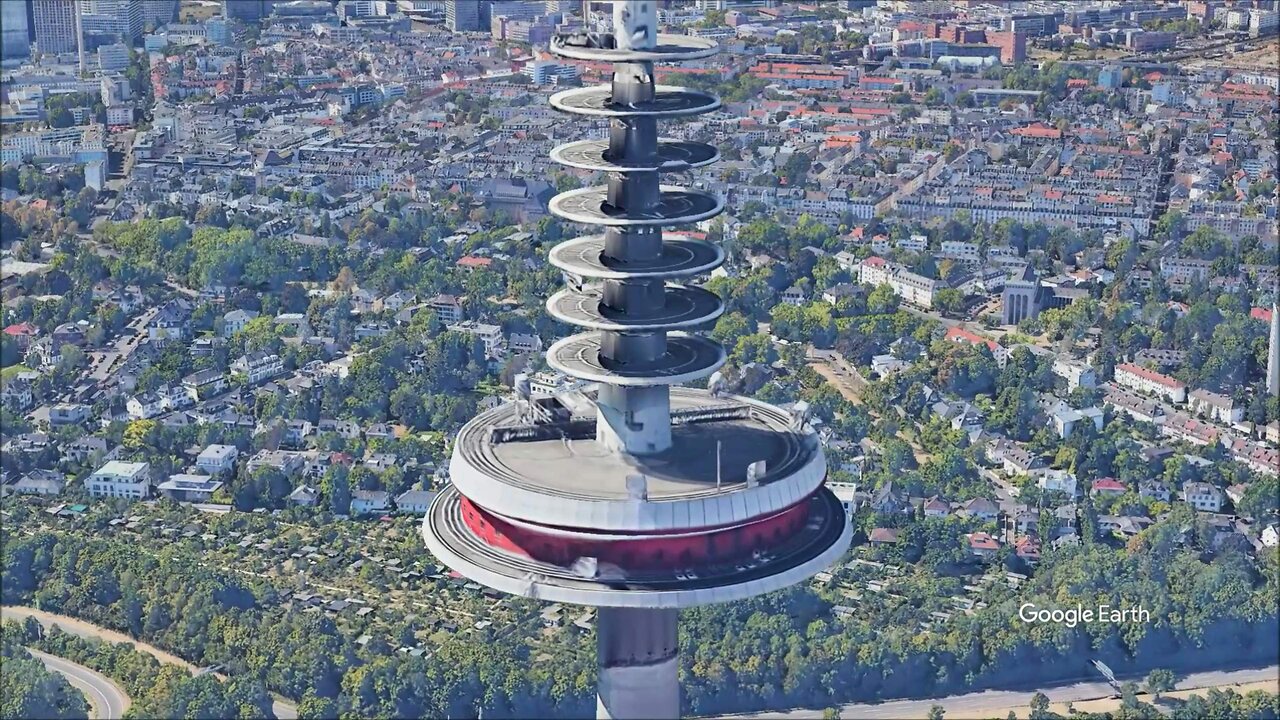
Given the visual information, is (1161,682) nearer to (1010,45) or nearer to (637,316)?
(637,316)

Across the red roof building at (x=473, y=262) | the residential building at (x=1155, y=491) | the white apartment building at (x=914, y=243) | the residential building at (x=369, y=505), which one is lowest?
the residential building at (x=1155, y=491)

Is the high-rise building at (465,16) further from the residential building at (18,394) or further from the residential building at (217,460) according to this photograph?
the residential building at (217,460)

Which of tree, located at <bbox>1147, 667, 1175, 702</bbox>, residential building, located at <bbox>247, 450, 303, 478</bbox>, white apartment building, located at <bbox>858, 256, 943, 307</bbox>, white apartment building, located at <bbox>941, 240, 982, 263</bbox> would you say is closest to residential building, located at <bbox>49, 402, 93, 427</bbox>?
residential building, located at <bbox>247, 450, 303, 478</bbox>

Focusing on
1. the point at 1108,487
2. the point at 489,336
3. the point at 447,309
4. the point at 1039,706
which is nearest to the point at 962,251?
the point at 447,309

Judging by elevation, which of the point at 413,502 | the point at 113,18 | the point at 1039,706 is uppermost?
the point at 113,18

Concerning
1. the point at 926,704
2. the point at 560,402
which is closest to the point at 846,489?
the point at 926,704

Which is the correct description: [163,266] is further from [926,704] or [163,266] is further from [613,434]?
[613,434]

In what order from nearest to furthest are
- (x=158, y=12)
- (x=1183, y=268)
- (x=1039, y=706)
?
(x=1039, y=706) < (x=1183, y=268) < (x=158, y=12)

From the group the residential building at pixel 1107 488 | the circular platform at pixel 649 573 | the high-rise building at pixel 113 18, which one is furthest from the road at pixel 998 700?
the high-rise building at pixel 113 18
